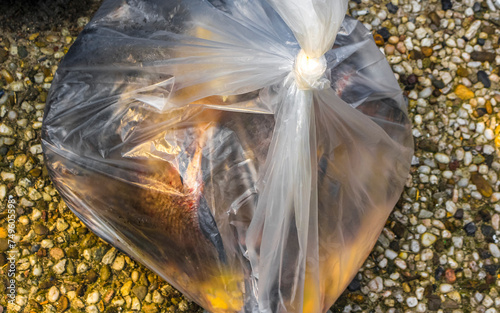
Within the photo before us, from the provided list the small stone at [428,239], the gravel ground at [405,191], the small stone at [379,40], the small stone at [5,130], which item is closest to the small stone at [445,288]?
the gravel ground at [405,191]

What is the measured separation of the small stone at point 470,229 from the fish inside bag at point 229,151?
17.9 inches

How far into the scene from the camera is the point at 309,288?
1424 millimetres

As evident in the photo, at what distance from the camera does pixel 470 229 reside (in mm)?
1865

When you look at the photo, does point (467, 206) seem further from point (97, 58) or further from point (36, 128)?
point (36, 128)

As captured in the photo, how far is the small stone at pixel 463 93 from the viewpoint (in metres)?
2.04

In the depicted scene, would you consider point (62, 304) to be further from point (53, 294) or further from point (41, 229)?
point (41, 229)

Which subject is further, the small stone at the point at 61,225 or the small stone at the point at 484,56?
the small stone at the point at 484,56

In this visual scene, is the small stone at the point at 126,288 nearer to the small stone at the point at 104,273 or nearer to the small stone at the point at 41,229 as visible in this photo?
the small stone at the point at 104,273

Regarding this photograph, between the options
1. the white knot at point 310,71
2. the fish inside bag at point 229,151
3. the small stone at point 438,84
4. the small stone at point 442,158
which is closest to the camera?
the white knot at point 310,71

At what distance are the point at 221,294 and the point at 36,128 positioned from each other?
90cm

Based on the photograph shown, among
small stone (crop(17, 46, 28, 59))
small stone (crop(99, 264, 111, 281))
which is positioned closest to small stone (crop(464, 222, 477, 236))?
small stone (crop(99, 264, 111, 281))

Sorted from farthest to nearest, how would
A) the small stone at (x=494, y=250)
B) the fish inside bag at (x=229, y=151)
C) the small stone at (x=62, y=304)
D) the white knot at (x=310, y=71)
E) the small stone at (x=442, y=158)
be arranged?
the small stone at (x=442, y=158) → the small stone at (x=494, y=250) → the small stone at (x=62, y=304) → the fish inside bag at (x=229, y=151) → the white knot at (x=310, y=71)

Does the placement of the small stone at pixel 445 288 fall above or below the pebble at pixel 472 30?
below

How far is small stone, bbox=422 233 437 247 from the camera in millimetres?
1852
